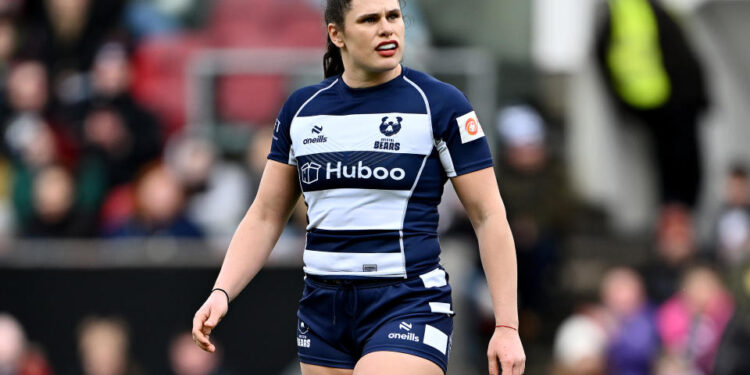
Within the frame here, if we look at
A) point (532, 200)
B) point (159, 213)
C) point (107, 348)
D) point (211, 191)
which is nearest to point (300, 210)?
point (211, 191)

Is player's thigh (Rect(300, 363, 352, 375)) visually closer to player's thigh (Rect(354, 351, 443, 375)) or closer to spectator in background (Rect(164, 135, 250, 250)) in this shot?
player's thigh (Rect(354, 351, 443, 375))

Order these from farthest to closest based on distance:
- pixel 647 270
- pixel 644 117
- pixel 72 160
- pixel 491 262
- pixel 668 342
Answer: pixel 644 117 → pixel 72 160 → pixel 647 270 → pixel 668 342 → pixel 491 262

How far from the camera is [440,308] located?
5520 mm

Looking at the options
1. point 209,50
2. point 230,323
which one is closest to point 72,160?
point 209,50

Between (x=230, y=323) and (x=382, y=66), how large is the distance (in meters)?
6.70

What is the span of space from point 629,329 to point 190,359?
3.49 metres

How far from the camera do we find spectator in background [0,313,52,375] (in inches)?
467

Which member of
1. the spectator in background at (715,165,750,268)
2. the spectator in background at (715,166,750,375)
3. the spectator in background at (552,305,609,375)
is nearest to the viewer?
the spectator in background at (715,166,750,375)

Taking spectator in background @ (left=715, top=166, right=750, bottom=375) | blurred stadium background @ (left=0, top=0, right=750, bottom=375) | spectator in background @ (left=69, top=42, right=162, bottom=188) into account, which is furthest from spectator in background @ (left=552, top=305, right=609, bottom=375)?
spectator in background @ (left=69, top=42, right=162, bottom=188)

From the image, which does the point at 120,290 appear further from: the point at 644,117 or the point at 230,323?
the point at 644,117

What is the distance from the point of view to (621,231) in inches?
568

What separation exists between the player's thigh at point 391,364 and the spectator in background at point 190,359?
6485mm

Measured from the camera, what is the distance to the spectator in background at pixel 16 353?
11867 mm

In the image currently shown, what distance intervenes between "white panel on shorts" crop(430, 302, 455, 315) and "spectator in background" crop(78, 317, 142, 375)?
6757 millimetres
